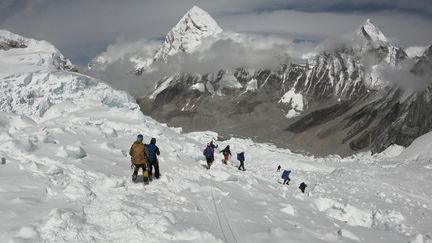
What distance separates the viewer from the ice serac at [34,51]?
179 ft

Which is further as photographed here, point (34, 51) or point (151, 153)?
point (34, 51)

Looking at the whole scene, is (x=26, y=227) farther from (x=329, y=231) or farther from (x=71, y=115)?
(x=71, y=115)

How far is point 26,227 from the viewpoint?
10.6 metres

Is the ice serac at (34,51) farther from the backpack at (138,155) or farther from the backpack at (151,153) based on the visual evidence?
the backpack at (138,155)

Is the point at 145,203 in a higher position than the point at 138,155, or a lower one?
lower

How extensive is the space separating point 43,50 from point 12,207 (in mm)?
53490

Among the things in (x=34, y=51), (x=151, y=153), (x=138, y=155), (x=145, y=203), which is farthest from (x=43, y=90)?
(x=145, y=203)

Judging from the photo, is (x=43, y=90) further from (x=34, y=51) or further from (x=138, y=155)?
Result: (x=138, y=155)

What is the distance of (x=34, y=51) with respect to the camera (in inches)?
2408

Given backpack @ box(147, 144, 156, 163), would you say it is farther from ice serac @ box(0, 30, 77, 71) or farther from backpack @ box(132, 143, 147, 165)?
ice serac @ box(0, 30, 77, 71)

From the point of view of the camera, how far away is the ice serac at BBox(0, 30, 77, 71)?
179ft

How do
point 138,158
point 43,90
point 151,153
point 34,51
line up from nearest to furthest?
point 138,158 < point 151,153 < point 43,90 < point 34,51

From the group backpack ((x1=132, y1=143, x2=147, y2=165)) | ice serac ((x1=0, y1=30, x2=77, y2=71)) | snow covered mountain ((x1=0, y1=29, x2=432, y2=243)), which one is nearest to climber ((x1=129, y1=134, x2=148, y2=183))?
backpack ((x1=132, y1=143, x2=147, y2=165))

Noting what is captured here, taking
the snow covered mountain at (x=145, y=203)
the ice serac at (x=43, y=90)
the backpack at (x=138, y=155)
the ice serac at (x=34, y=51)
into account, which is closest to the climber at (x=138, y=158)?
the backpack at (x=138, y=155)
